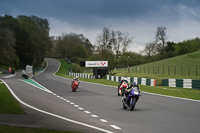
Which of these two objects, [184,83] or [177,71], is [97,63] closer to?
[177,71]

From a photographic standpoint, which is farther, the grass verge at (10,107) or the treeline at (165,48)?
the treeline at (165,48)

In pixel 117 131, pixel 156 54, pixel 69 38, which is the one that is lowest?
pixel 117 131

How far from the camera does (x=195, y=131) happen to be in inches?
376

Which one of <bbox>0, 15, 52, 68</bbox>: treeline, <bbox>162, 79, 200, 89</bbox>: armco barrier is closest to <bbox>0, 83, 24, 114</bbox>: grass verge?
<bbox>162, 79, 200, 89</bbox>: armco barrier

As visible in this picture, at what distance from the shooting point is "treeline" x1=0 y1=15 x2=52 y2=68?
109 metres

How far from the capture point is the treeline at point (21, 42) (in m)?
109

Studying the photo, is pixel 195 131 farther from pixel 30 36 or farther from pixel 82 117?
pixel 30 36

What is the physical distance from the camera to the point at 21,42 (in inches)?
5187

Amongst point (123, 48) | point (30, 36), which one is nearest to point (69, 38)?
point (30, 36)

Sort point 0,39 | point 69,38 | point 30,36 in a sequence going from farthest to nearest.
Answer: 1. point 69,38
2. point 30,36
3. point 0,39

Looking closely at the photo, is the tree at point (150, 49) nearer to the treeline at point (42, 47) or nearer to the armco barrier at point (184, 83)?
the treeline at point (42, 47)

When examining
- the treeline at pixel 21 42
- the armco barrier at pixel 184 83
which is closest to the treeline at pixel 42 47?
the treeline at pixel 21 42

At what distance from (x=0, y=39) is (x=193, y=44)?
61404 millimetres

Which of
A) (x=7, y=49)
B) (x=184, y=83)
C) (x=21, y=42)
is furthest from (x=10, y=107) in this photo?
(x=21, y=42)
